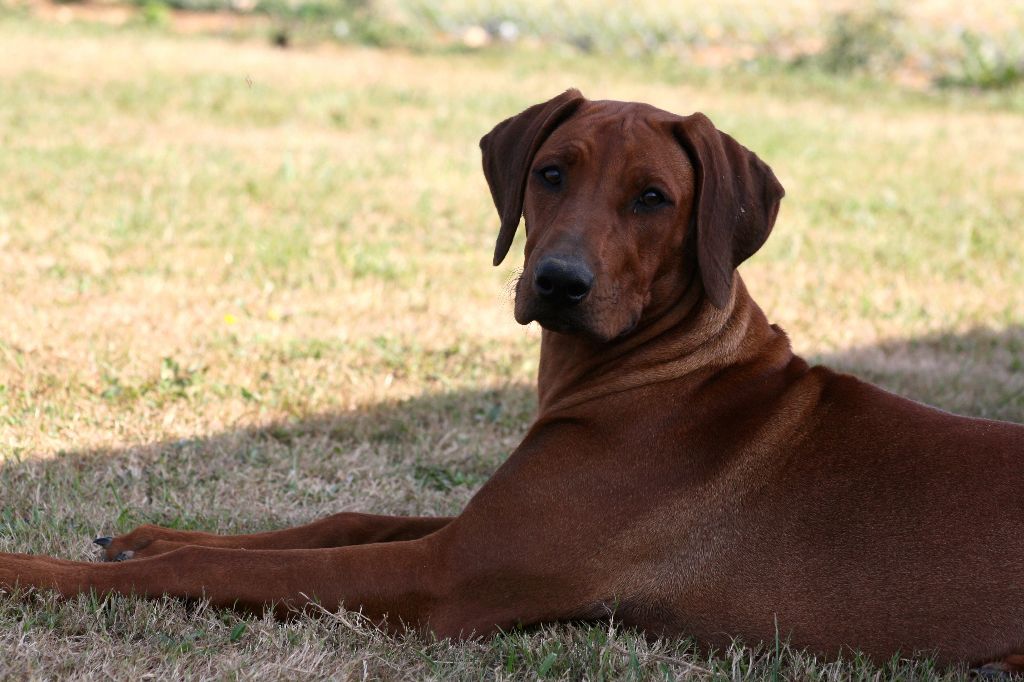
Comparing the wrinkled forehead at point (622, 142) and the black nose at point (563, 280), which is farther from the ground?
the wrinkled forehead at point (622, 142)

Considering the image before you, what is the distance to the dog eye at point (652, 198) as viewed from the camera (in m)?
3.86

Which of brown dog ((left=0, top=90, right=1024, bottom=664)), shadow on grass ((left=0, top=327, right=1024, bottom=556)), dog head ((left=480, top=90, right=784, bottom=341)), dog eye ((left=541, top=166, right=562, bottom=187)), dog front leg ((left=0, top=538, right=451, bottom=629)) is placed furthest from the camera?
shadow on grass ((left=0, top=327, right=1024, bottom=556))

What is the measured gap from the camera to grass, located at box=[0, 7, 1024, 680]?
3609mm

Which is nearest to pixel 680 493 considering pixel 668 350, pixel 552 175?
pixel 668 350

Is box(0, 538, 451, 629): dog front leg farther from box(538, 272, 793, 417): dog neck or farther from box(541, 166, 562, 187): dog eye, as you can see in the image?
box(541, 166, 562, 187): dog eye

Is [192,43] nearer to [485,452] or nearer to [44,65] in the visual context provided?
[44,65]

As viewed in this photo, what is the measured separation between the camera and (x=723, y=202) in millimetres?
3891

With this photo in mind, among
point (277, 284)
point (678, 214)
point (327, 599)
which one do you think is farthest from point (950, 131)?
point (327, 599)

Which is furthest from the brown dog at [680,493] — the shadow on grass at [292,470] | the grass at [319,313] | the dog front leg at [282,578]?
the shadow on grass at [292,470]

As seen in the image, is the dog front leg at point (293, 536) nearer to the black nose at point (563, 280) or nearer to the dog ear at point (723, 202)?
the black nose at point (563, 280)

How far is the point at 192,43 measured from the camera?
16578mm

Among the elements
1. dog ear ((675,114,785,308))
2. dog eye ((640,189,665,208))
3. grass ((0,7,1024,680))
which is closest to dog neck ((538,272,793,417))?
dog ear ((675,114,785,308))

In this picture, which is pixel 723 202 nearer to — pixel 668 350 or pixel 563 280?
pixel 668 350

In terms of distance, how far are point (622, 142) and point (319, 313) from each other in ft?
11.1
